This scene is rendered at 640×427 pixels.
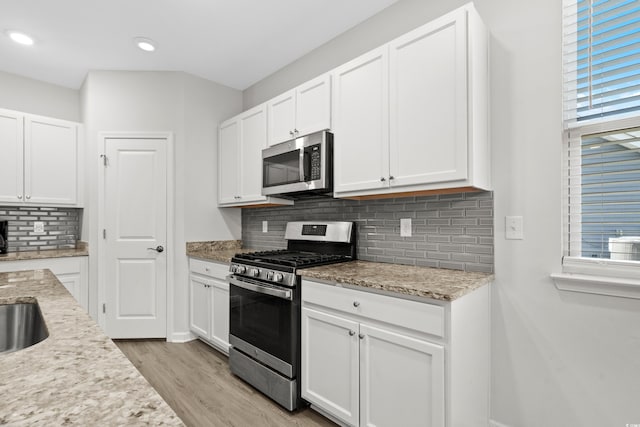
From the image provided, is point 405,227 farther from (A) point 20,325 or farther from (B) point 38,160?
(B) point 38,160

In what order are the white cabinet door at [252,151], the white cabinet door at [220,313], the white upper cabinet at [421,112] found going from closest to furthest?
1. the white upper cabinet at [421,112]
2. the white cabinet door at [220,313]
3. the white cabinet door at [252,151]

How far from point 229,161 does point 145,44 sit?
1219 millimetres

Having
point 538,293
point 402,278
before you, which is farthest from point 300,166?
point 538,293

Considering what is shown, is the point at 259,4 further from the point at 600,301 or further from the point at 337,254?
the point at 600,301

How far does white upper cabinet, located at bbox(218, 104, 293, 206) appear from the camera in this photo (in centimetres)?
305

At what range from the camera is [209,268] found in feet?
10.2

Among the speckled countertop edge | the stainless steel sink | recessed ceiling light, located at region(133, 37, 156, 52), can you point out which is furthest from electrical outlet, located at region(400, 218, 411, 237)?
recessed ceiling light, located at region(133, 37, 156, 52)

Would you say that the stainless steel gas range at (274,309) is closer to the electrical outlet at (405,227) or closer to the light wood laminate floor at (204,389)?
the light wood laminate floor at (204,389)

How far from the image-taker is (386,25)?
2480 mm

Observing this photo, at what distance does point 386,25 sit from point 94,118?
116 inches

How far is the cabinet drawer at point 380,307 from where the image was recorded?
1.51 meters

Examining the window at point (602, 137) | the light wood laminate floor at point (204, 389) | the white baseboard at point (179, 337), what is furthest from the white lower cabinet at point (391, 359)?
the white baseboard at point (179, 337)

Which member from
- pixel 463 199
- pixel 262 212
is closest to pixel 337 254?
pixel 463 199

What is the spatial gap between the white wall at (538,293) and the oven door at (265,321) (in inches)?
46.6
